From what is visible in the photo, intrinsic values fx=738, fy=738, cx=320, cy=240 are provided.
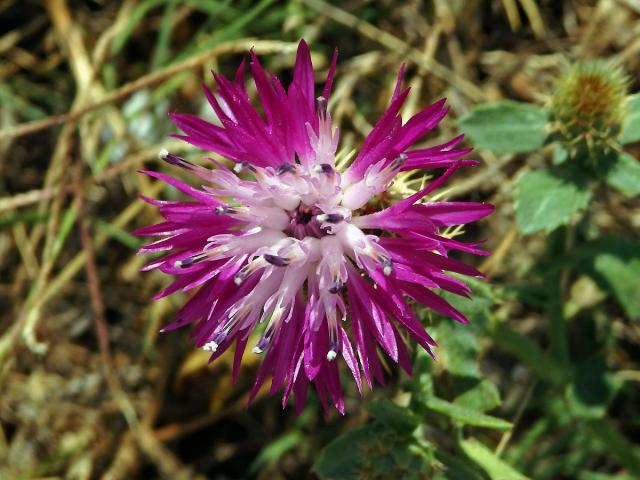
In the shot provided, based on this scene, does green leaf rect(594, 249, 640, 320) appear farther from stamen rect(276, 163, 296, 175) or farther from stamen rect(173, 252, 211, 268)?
stamen rect(173, 252, 211, 268)

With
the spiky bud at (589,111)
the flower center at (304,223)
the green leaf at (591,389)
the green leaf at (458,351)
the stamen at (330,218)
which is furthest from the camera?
the green leaf at (591,389)

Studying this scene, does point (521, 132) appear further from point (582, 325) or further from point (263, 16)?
point (263, 16)

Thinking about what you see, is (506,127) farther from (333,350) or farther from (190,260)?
(190,260)

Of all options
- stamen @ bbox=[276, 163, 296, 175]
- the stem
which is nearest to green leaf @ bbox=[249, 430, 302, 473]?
the stem

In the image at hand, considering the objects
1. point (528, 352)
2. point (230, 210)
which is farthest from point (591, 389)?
point (230, 210)

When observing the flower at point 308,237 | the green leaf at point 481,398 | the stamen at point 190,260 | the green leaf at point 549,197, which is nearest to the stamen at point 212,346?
the flower at point 308,237

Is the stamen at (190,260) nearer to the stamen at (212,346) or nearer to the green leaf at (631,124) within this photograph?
the stamen at (212,346)
